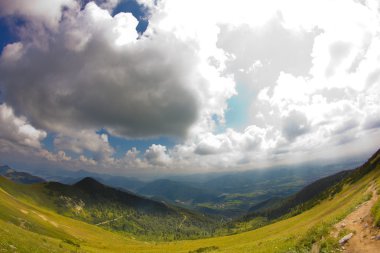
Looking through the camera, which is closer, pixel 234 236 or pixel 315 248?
pixel 315 248

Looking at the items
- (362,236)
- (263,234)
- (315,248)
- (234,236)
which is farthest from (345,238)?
(234,236)

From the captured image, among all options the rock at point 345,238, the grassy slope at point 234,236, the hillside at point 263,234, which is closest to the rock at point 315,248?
the hillside at point 263,234

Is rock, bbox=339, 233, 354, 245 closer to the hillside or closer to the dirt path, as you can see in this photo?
the dirt path

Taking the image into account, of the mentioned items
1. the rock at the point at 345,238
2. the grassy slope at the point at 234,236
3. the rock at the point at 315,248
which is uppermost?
the rock at the point at 345,238

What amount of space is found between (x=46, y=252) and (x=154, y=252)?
72350 millimetres

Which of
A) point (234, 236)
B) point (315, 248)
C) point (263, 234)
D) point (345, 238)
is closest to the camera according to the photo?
point (345, 238)

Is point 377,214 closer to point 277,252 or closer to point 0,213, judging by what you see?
point 277,252

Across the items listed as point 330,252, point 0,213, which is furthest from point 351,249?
point 0,213

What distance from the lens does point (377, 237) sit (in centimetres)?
1766

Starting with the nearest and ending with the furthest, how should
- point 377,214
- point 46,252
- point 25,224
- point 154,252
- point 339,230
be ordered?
Result: point 377,214 → point 339,230 → point 46,252 → point 154,252 → point 25,224

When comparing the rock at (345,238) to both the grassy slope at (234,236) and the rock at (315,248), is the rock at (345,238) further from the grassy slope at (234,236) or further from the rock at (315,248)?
the grassy slope at (234,236)

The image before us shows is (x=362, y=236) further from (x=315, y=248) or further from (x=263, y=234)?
(x=263, y=234)

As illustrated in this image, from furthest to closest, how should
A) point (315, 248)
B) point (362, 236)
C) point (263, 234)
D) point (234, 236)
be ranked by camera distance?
point (234, 236) → point (263, 234) → point (315, 248) → point (362, 236)

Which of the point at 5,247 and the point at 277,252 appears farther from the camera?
the point at 277,252
